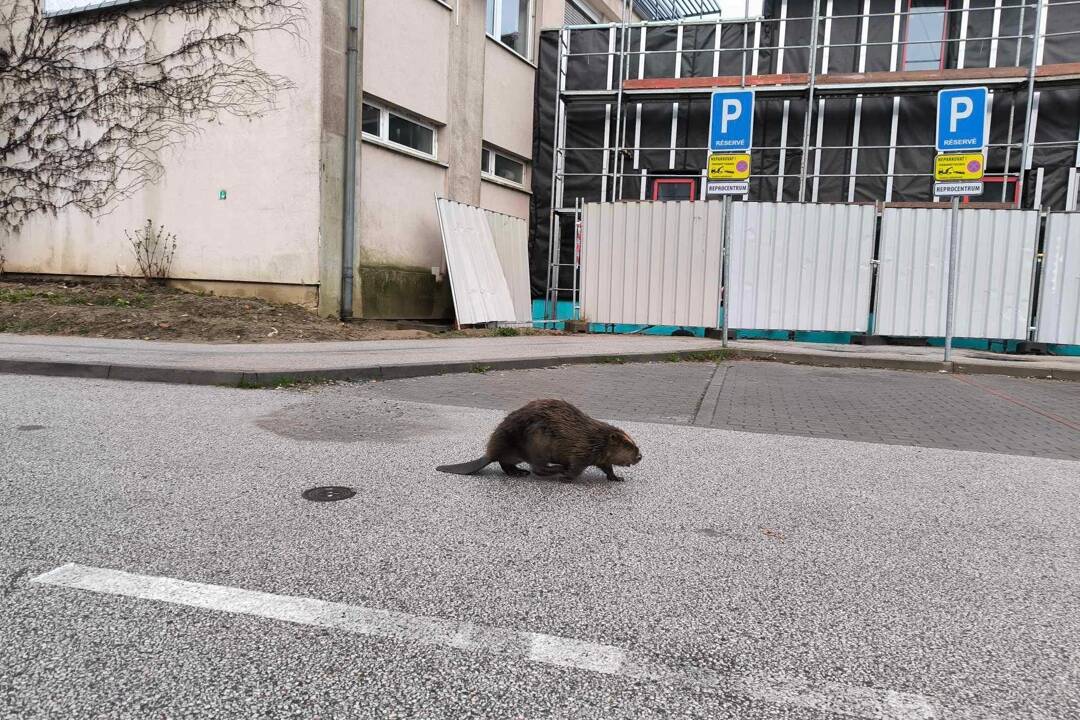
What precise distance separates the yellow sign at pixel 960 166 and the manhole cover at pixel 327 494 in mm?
10159

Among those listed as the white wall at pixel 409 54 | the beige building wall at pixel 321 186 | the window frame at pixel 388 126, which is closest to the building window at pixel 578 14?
the beige building wall at pixel 321 186

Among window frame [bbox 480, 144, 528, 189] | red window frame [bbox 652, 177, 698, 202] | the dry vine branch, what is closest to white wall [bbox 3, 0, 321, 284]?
the dry vine branch

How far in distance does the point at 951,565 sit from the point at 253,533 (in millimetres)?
3041

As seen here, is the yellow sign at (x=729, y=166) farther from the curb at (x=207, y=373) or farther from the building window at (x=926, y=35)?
the building window at (x=926, y=35)

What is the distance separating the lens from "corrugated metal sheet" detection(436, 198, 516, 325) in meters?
14.0

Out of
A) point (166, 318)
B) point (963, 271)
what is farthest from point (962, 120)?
point (166, 318)

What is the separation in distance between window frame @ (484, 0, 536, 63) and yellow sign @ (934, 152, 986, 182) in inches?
425

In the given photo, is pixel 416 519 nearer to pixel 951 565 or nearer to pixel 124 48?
pixel 951 565

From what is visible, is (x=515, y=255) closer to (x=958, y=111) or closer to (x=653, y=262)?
(x=653, y=262)

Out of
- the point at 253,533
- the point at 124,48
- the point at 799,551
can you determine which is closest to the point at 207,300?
the point at 124,48

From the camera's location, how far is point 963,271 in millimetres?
12875

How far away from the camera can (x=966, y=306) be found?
1299cm

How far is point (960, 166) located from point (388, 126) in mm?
9981

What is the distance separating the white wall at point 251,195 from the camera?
12445mm
